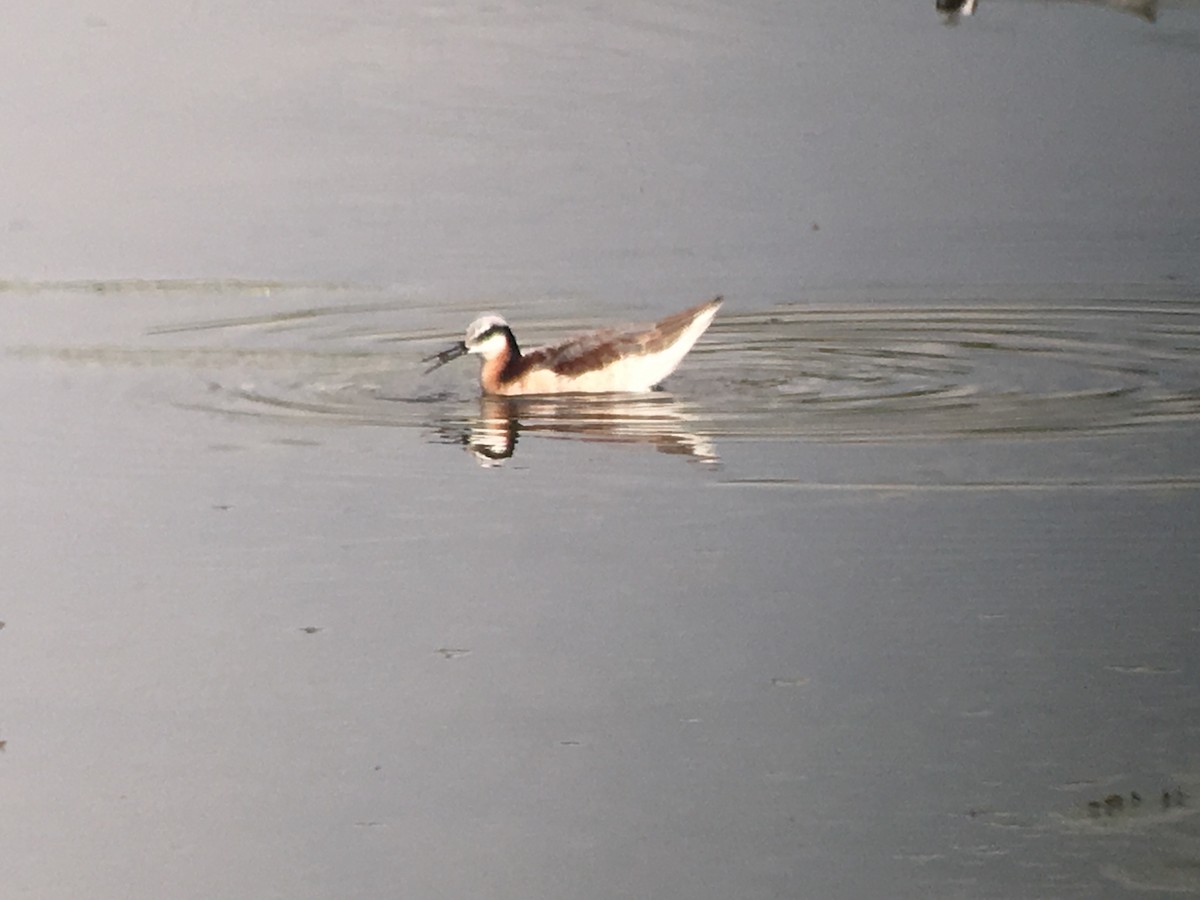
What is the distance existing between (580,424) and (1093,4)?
12.1 metres

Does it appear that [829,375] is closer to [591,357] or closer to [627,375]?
[627,375]

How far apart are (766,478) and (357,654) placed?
2544 mm

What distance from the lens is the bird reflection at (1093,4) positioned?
22.0 meters

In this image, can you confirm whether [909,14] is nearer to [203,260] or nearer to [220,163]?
[220,163]

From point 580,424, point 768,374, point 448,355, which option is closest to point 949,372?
point 768,374

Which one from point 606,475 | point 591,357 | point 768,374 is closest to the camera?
point 606,475

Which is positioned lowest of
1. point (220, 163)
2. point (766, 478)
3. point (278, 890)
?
point (278, 890)

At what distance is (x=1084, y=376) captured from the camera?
40.3 ft

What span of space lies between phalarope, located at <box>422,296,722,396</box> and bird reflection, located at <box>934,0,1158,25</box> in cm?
1019

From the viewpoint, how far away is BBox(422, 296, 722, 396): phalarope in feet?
39.7

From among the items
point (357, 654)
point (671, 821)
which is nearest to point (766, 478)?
point (357, 654)

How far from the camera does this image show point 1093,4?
2247 cm

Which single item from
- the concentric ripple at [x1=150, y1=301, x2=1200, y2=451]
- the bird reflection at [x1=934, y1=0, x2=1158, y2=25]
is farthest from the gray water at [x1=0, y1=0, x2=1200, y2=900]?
the bird reflection at [x1=934, y1=0, x2=1158, y2=25]

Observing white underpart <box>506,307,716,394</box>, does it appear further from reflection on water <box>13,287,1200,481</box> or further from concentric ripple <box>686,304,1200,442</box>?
concentric ripple <box>686,304,1200,442</box>
